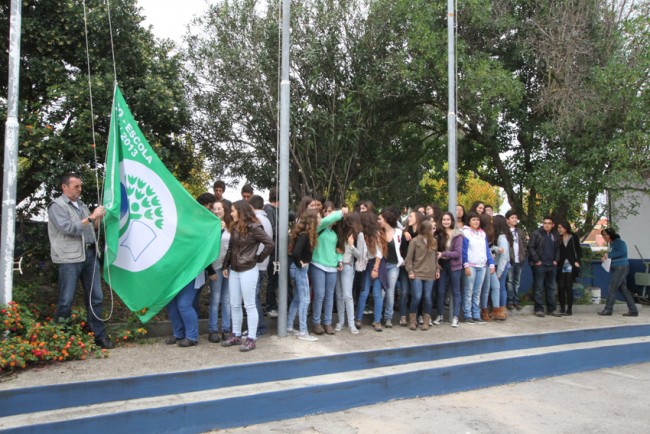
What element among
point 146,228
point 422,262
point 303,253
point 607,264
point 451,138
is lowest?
point 607,264


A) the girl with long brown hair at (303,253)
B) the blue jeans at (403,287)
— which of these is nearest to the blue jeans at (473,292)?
the blue jeans at (403,287)

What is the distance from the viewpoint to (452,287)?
27.5 feet

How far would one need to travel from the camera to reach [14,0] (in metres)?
5.82

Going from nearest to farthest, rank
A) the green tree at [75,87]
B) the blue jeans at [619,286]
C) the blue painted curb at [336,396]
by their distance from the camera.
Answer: the blue painted curb at [336,396]
the green tree at [75,87]
the blue jeans at [619,286]

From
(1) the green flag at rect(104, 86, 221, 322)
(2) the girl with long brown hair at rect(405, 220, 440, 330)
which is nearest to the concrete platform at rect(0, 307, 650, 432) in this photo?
(2) the girl with long brown hair at rect(405, 220, 440, 330)

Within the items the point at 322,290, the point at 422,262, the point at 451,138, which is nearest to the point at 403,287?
the point at 422,262

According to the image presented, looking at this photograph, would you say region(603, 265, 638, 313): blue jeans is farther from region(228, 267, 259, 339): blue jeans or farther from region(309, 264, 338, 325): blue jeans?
region(228, 267, 259, 339): blue jeans

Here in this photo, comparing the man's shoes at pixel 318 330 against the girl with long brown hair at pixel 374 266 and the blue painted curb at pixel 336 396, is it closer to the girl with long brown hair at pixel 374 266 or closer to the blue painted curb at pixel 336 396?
the girl with long brown hair at pixel 374 266

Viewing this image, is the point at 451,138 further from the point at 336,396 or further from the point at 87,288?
the point at 87,288

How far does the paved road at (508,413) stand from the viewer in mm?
4789

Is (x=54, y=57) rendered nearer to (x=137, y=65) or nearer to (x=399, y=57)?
(x=137, y=65)

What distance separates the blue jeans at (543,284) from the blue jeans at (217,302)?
5.68 metres

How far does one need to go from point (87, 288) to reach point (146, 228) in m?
0.96

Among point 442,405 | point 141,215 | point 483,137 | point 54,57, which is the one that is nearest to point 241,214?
point 141,215
